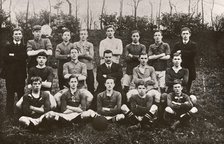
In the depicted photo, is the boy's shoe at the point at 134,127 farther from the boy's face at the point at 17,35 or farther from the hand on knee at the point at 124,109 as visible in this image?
the boy's face at the point at 17,35

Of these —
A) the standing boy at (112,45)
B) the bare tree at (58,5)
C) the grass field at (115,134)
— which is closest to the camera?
the grass field at (115,134)

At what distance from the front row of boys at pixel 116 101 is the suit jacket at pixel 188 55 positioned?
0.47ft

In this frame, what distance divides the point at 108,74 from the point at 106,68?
0.10 m

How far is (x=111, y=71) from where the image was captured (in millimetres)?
4676

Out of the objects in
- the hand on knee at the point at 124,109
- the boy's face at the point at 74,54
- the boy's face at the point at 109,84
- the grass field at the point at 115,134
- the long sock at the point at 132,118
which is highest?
the boy's face at the point at 74,54

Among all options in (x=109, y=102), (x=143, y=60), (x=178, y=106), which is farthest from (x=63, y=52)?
(x=178, y=106)

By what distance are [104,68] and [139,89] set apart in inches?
25.0

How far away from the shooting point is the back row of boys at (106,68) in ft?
15.2

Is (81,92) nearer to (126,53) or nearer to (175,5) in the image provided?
(126,53)

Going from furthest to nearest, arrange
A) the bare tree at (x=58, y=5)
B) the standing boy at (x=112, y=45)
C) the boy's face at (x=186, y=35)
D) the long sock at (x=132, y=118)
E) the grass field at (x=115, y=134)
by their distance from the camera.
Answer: the bare tree at (x=58, y=5)
the boy's face at (x=186, y=35)
the standing boy at (x=112, y=45)
the long sock at (x=132, y=118)
the grass field at (x=115, y=134)

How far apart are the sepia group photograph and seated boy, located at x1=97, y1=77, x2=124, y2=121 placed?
2 centimetres

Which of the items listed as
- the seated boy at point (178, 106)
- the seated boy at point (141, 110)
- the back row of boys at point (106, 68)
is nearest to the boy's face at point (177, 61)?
the back row of boys at point (106, 68)

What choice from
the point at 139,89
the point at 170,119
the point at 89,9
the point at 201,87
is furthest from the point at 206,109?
the point at 89,9

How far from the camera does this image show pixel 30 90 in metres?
4.55
